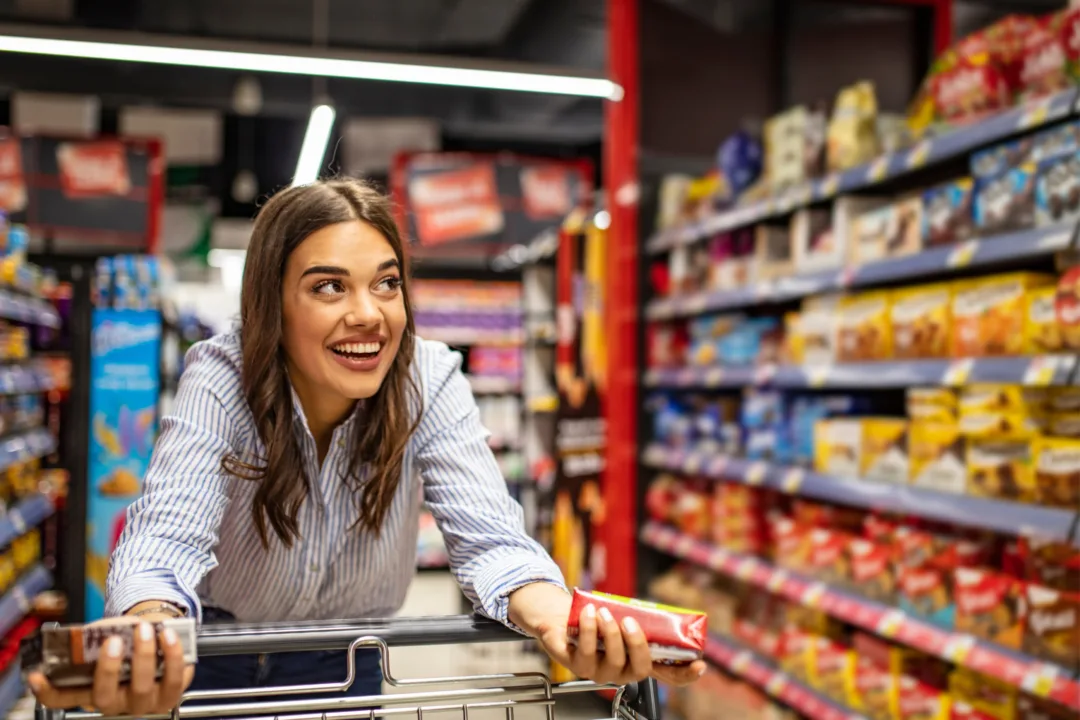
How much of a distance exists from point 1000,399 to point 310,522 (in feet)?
6.75

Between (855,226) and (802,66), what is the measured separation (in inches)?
88.7

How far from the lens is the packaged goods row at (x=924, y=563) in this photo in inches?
100.0

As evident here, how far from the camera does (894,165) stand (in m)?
3.13

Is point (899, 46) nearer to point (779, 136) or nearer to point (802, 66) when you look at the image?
point (802, 66)

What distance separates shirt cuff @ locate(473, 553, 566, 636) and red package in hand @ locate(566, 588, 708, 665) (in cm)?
23

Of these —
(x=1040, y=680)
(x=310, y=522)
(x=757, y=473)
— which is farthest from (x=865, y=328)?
(x=310, y=522)

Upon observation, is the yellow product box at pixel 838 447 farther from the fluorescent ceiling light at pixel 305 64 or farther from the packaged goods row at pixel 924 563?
the fluorescent ceiling light at pixel 305 64

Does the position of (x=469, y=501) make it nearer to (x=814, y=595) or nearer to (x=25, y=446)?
(x=814, y=595)

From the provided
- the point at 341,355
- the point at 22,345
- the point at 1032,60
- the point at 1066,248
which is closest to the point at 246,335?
the point at 341,355

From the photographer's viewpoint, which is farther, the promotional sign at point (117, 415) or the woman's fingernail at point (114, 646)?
the promotional sign at point (117, 415)

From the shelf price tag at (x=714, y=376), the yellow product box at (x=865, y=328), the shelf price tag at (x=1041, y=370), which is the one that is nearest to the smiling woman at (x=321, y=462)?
the shelf price tag at (x=1041, y=370)

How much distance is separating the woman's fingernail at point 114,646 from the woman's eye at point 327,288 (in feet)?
2.04

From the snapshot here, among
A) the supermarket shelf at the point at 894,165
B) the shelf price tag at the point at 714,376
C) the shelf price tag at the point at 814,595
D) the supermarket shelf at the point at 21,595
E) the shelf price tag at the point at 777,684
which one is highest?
the supermarket shelf at the point at 894,165

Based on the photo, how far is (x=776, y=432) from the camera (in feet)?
13.1
